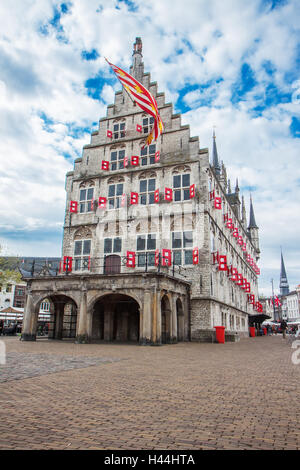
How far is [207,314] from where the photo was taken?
23.2 meters

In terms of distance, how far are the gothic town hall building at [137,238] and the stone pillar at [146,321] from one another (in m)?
0.28

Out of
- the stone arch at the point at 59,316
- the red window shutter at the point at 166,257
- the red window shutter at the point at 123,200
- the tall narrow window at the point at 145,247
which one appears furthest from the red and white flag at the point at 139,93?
the stone arch at the point at 59,316

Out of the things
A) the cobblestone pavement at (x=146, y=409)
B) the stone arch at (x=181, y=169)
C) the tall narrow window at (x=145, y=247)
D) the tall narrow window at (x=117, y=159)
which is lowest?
the cobblestone pavement at (x=146, y=409)

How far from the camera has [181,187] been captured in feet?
84.1

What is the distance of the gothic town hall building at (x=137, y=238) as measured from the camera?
20078mm

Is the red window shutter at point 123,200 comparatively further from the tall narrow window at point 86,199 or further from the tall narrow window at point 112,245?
the tall narrow window at point 86,199

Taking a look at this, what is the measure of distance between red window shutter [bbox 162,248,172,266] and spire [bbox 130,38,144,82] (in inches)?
645

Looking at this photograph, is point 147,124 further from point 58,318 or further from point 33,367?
point 33,367

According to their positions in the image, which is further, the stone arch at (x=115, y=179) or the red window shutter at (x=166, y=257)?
the stone arch at (x=115, y=179)

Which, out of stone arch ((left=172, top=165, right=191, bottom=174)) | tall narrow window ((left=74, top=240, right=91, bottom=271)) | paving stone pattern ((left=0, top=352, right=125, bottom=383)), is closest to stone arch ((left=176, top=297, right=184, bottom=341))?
tall narrow window ((left=74, top=240, right=91, bottom=271))

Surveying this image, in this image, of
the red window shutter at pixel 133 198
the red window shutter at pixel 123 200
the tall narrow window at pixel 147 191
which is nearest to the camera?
the red window shutter at pixel 133 198

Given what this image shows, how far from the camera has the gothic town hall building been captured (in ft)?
65.9

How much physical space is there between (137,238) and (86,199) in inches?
248
